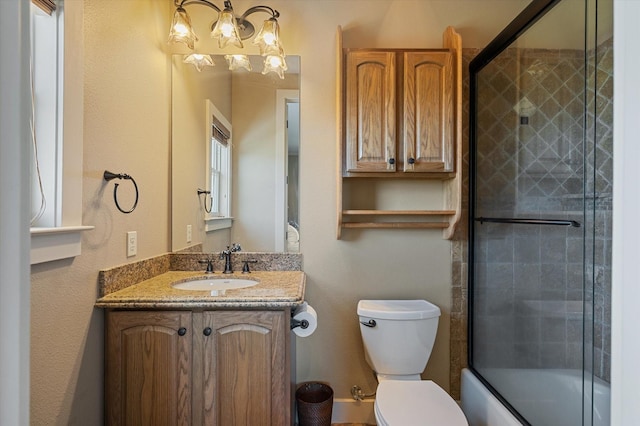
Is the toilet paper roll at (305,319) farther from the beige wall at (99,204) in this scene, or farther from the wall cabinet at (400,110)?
the beige wall at (99,204)

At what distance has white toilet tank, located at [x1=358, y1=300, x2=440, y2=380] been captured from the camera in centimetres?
164

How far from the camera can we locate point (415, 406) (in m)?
1.34

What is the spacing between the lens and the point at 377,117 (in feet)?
5.59

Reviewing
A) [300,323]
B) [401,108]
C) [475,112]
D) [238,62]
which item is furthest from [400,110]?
[300,323]

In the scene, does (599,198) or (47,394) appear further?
(599,198)

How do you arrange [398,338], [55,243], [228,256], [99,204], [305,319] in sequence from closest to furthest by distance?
[55,243] → [99,204] → [305,319] → [398,338] → [228,256]

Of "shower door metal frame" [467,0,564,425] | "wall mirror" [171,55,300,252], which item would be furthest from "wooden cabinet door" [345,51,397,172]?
"shower door metal frame" [467,0,564,425]

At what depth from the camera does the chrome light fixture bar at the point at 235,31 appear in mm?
1660

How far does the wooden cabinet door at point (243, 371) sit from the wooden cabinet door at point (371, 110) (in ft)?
3.16

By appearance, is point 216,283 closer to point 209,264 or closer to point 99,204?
point 209,264

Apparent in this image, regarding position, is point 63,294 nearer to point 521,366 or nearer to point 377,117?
point 377,117

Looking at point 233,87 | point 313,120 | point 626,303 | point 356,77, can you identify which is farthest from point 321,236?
point 626,303

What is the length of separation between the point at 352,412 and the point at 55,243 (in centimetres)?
173

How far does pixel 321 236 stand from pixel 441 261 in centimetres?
74
